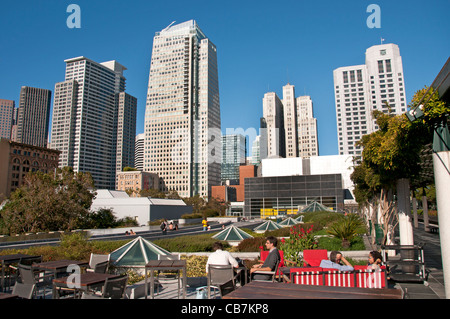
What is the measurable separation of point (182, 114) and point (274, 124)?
50.8 metres

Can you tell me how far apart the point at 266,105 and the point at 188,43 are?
53642 mm

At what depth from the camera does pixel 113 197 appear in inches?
2056

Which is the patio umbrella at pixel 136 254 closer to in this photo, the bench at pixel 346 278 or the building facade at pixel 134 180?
the bench at pixel 346 278

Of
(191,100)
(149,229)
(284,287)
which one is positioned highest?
(191,100)

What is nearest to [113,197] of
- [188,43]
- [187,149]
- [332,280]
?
[332,280]

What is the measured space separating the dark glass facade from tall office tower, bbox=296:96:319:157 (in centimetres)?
9338

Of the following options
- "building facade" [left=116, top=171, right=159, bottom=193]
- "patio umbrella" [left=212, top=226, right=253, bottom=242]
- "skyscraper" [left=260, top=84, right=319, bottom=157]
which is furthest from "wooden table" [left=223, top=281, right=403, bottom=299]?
"skyscraper" [left=260, top=84, right=319, bottom=157]

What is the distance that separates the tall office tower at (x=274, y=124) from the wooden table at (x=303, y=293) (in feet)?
552

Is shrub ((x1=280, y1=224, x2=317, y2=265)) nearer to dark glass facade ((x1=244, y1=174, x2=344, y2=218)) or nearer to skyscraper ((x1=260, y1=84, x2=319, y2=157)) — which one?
dark glass facade ((x1=244, y1=174, x2=344, y2=218))

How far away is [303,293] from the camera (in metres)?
3.81

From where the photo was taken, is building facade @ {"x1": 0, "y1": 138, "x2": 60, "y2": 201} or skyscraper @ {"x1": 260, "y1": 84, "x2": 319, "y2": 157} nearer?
building facade @ {"x1": 0, "y1": 138, "x2": 60, "y2": 201}

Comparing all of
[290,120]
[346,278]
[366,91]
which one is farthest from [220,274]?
[290,120]

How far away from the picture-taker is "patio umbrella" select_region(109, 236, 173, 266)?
27.7 ft

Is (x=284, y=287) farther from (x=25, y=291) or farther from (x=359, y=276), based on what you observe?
(x=25, y=291)
